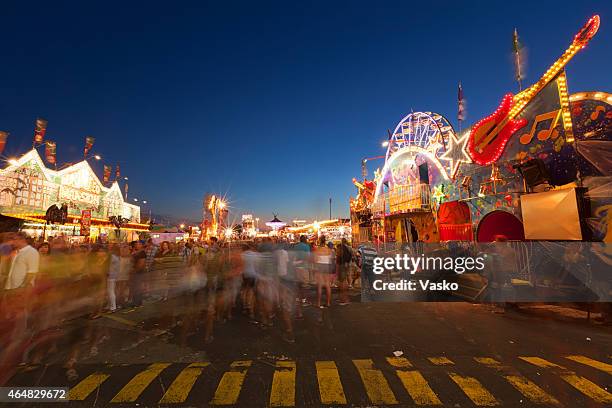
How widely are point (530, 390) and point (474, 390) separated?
2.52 feet

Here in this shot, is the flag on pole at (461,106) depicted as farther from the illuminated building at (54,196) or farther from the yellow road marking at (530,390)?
the illuminated building at (54,196)

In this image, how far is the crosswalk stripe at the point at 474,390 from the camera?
148 inches

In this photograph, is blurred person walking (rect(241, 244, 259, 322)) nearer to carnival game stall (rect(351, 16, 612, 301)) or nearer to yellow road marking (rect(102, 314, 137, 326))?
yellow road marking (rect(102, 314, 137, 326))

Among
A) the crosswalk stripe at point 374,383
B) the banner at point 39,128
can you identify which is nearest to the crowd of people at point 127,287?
the crosswalk stripe at point 374,383

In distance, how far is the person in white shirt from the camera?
17.2ft

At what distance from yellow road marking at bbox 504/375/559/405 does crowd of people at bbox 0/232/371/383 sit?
382 cm

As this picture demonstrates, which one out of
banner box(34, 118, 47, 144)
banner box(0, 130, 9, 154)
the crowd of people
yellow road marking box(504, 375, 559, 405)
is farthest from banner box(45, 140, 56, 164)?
yellow road marking box(504, 375, 559, 405)

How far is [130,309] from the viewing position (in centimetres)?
896

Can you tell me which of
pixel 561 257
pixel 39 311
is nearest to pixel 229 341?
pixel 39 311

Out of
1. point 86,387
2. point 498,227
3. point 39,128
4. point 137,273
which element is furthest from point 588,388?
point 39,128

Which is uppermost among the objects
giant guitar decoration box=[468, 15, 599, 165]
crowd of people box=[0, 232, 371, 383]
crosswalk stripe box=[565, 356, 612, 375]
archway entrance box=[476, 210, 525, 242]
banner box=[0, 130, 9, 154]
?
banner box=[0, 130, 9, 154]

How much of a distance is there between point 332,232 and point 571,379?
44644mm

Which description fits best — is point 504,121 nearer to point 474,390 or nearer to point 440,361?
point 440,361

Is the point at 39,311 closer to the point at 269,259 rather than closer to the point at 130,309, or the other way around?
the point at 130,309
